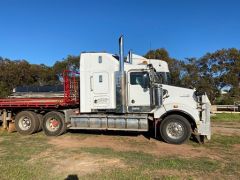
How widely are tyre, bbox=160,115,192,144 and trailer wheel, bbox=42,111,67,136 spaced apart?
4.30 metres

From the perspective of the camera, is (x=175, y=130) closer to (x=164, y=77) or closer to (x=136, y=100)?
(x=136, y=100)

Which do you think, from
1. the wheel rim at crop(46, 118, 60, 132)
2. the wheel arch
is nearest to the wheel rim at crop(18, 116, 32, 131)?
the wheel rim at crop(46, 118, 60, 132)

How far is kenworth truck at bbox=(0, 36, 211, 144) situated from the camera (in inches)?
429

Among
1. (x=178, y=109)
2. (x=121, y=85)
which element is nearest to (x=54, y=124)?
(x=121, y=85)

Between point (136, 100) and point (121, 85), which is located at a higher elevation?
point (121, 85)

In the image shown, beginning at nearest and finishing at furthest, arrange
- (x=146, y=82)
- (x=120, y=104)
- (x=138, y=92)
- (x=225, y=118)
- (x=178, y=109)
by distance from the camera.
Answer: (x=178, y=109) < (x=146, y=82) < (x=138, y=92) < (x=120, y=104) < (x=225, y=118)

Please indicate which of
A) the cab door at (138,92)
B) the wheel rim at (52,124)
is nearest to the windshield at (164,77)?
the cab door at (138,92)

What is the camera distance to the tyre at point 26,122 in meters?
12.9

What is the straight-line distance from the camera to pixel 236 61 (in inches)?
1344

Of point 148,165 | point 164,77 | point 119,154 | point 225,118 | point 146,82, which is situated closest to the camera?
point 148,165

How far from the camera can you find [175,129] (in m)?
10.9

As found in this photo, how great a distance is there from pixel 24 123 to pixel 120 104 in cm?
470

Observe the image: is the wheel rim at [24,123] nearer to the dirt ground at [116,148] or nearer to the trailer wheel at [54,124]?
the trailer wheel at [54,124]

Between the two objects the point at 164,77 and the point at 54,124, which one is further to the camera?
the point at 54,124
